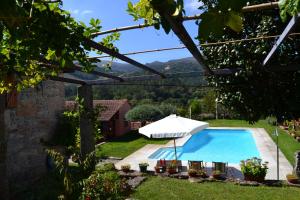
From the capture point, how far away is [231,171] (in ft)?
45.9

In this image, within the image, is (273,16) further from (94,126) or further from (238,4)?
(94,126)

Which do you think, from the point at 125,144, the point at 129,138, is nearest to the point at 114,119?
the point at 129,138

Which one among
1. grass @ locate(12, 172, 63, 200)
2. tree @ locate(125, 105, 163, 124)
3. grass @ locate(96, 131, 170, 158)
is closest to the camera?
grass @ locate(12, 172, 63, 200)

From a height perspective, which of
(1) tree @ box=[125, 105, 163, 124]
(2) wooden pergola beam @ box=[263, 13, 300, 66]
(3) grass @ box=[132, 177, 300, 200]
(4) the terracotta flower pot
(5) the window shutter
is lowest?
(3) grass @ box=[132, 177, 300, 200]

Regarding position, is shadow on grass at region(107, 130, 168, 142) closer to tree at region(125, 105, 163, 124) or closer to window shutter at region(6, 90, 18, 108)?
tree at region(125, 105, 163, 124)

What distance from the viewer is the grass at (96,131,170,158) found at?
1870 centimetres

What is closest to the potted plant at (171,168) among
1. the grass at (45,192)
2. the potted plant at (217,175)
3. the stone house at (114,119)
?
the potted plant at (217,175)

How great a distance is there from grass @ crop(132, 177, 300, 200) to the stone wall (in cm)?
421

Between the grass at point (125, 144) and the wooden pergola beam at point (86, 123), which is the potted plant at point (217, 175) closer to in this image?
the wooden pergola beam at point (86, 123)

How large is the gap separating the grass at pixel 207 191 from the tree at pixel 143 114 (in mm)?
16877

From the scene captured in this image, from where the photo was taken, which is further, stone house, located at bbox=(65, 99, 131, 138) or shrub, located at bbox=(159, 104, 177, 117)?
shrub, located at bbox=(159, 104, 177, 117)

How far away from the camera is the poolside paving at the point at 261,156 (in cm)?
1367

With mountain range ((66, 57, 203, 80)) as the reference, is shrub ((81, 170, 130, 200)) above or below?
below

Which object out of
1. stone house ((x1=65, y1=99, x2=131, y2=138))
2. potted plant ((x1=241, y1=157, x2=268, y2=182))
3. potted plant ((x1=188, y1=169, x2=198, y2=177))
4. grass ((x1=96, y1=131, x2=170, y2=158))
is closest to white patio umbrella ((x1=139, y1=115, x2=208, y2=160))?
potted plant ((x1=188, y1=169, x2=198, y2=177))
